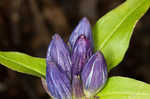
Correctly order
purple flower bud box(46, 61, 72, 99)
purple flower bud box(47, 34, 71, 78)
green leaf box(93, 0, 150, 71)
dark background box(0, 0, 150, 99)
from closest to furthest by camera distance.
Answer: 1. purple flower bud box(46, 61, 72, 99)
2. purple flower bud box(47, 34, 71, 78)
3. green leaf box(93, 0, 150, 71)
4. dark background box(0, 0, 150, 99)

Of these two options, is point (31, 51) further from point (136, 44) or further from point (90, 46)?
point (90, 46)

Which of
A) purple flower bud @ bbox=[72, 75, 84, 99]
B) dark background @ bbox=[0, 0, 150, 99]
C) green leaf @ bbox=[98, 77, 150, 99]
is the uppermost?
purple flower bud @ bbox=[72, 75, 84, 99]

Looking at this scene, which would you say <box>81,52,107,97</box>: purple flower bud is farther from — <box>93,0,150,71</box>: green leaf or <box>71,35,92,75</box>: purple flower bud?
<box>93,0,150,71</box>: green leaf

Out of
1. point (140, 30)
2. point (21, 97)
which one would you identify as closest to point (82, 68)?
point (21, 97)

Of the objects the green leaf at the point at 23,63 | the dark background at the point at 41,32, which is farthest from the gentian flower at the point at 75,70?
the dark background at the point at 41,32

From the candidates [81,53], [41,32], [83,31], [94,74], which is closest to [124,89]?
[94,74]

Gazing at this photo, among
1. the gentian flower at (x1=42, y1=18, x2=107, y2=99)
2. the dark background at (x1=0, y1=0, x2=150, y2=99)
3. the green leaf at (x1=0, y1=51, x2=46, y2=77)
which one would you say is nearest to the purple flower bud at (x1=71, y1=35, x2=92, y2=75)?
the gentian flower at (x1=42, y1=18, x2=107, y2=99)

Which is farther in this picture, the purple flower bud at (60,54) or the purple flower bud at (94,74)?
the purple flower bud at (60,54)

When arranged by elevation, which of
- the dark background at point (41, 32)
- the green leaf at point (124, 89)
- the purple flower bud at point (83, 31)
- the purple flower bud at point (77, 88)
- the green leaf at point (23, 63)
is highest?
the purple flower bud at point (83, 31)

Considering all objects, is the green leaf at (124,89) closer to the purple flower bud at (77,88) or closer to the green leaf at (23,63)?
the purple flower bud at (77,88)
